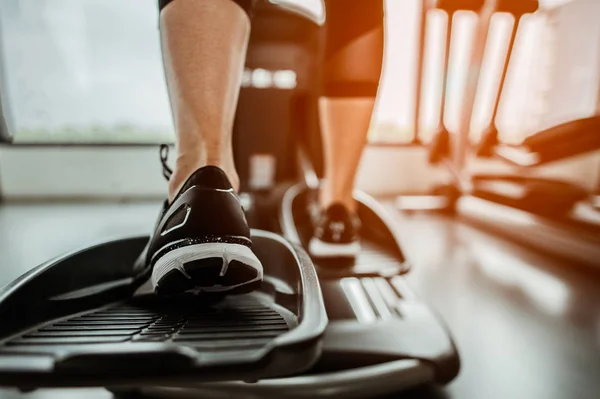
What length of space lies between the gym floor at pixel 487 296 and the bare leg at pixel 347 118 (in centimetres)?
26

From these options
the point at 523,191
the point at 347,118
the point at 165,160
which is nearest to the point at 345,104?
the point at 347,118

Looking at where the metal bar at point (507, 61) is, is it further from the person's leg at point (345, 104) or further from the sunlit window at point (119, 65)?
the person's leg at point (345, 104)

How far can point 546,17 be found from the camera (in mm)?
2457

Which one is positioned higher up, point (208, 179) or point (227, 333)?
point (208, 179)

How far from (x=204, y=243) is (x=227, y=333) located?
113 mm

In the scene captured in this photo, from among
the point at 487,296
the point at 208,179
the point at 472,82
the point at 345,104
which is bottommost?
the point at 487,296

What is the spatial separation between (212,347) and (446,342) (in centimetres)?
45

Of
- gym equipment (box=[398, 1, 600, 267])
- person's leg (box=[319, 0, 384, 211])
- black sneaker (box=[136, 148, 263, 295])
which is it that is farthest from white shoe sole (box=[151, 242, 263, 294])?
gym equipment (box=[398, 1, 600, 267])

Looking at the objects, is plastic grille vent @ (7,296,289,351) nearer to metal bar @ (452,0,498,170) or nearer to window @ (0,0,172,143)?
metal bar @ (452,0,498,170)

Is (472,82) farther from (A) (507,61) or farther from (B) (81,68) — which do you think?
(B) (81,68)

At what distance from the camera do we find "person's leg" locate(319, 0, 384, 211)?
3.24 feet

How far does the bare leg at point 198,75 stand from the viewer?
0.63 m

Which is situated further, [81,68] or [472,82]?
[81,68]

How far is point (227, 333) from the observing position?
0.53 m
